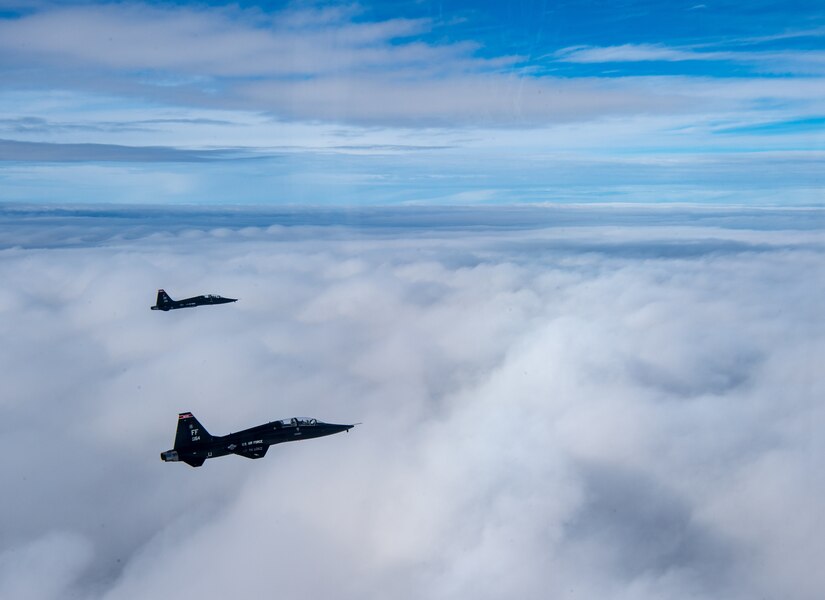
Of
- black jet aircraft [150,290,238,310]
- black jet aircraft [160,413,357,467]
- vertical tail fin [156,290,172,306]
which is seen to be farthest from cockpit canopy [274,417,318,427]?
vertical tail fin [156,290,172,306]

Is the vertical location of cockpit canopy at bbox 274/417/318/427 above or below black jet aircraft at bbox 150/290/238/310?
above

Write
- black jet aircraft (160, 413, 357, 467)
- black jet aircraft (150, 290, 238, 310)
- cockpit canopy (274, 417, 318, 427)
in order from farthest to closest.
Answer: black jet aircraft (150, 290, 238, 310) → cockpit canopy (274, 417, 318, 427) → black jet aircraft (160, 413, 357, 467)

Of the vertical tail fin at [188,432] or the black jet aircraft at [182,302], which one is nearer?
the vertical tail fin at [188,432]

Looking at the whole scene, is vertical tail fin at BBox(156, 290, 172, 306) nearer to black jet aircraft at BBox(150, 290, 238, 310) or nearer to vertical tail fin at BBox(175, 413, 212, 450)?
black jet aircraft at BBox(150, 290, 238, 310)

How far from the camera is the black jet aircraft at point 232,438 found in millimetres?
56094

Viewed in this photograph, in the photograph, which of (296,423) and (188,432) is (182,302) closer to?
(188,432)

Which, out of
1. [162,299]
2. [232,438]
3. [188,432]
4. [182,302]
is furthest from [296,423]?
[162,299]

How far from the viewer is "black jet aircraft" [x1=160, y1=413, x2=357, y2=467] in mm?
56094

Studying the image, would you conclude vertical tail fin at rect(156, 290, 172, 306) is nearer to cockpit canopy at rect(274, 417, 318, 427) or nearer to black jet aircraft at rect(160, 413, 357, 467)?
black jet aircraft at rect(160, 413, 357, 467)

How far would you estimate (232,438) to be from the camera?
57938mm

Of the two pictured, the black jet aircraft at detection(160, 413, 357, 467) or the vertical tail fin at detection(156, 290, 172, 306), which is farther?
the vertical tail fin at detection(156, 290, 172, 306)

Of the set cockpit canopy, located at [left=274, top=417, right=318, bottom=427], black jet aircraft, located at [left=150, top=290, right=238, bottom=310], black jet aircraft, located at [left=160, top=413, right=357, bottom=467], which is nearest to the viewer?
black jet aircraft, located at [left=160, top=413, right=357, bottom=467]

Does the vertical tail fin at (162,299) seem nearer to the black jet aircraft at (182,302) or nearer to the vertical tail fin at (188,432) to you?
the black jet aircraft at (182,302)

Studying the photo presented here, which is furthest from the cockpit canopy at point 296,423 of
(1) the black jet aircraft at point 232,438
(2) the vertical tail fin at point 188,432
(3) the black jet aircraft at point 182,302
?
(3) the black jet aircraft at point 182,302
